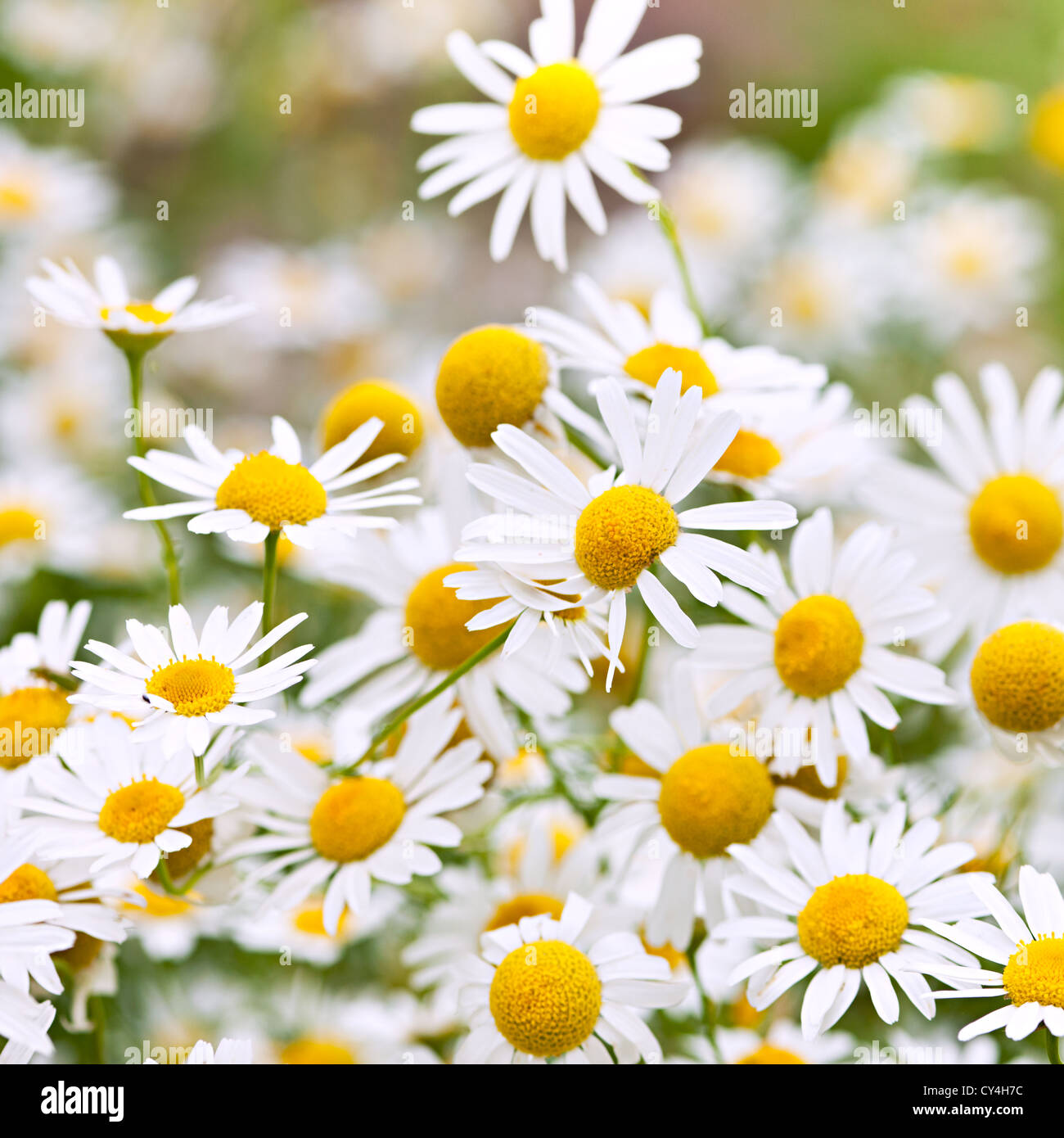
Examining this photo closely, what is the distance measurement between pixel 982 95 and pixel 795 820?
1.10 metres

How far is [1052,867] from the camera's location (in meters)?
0.63

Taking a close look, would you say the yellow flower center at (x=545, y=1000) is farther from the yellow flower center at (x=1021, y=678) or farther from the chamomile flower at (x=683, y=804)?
the yellow flower center at (x=1021, y=678)

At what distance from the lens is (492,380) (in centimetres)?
49

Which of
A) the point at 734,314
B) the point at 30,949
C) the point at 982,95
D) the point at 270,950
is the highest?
the point at 982,95

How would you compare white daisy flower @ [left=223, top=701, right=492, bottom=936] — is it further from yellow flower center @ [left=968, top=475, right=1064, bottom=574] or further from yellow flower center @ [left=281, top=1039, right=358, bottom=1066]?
yellow flower center @ [left=968, top=475, right=1064, bottom=574]

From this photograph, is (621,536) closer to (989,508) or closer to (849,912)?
(849,912)

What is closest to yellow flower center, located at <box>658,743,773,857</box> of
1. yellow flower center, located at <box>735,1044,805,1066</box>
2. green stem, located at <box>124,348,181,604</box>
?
yellow flower center, located at <box>735,1044,805,1066</box>

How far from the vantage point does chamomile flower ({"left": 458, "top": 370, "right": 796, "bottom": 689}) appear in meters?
0.42

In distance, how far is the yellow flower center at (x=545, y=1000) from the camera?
440 mm

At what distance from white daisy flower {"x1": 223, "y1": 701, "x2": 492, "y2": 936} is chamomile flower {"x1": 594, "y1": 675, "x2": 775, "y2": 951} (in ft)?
0.20

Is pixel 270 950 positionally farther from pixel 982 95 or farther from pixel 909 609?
pixel 982 95

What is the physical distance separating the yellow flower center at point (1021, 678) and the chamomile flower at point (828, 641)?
2 centimetres

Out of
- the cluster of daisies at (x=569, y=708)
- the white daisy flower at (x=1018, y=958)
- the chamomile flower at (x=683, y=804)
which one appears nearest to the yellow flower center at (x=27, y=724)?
the cluster of daisies at (x=569, y=708)
